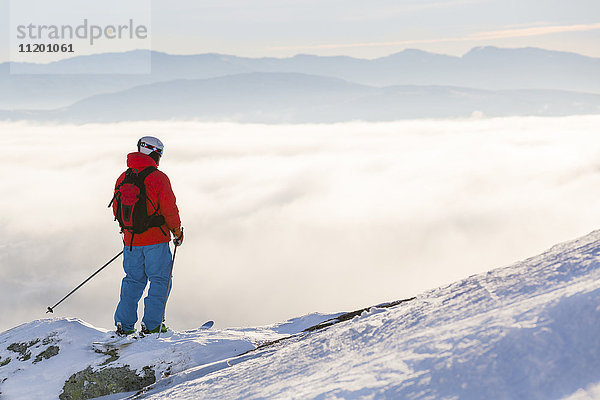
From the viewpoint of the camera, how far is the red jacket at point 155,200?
624cm

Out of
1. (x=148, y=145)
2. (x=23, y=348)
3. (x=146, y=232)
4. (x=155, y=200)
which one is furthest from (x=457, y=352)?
(x=23, y=348)

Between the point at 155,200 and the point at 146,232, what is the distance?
1.48ft

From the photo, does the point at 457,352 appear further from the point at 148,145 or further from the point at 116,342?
the point at 148,145

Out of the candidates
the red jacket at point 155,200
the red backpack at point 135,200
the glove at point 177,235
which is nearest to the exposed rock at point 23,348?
the red jacket at point 155,200

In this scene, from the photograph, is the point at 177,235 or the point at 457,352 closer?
the point at 457,352

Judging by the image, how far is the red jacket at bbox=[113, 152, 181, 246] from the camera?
624 cm

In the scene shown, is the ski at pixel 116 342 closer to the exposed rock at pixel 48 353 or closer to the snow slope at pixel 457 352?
the exposed rock at pixel 48 353

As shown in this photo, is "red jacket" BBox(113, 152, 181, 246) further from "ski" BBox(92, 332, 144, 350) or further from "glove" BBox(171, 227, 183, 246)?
"ski" BBox(92, 332, 144, 350)

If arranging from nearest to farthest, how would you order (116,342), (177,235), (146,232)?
1. (116,342)
2. (146,232)
3. (177,235)

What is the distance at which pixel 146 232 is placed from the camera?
645cm

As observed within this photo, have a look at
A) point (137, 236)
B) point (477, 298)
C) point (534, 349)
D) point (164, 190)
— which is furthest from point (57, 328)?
point (534, 349)

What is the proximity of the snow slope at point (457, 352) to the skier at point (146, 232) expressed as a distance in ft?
4.44

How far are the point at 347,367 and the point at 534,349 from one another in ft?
3.70

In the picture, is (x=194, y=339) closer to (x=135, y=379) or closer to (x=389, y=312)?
(x=135, y=379)
